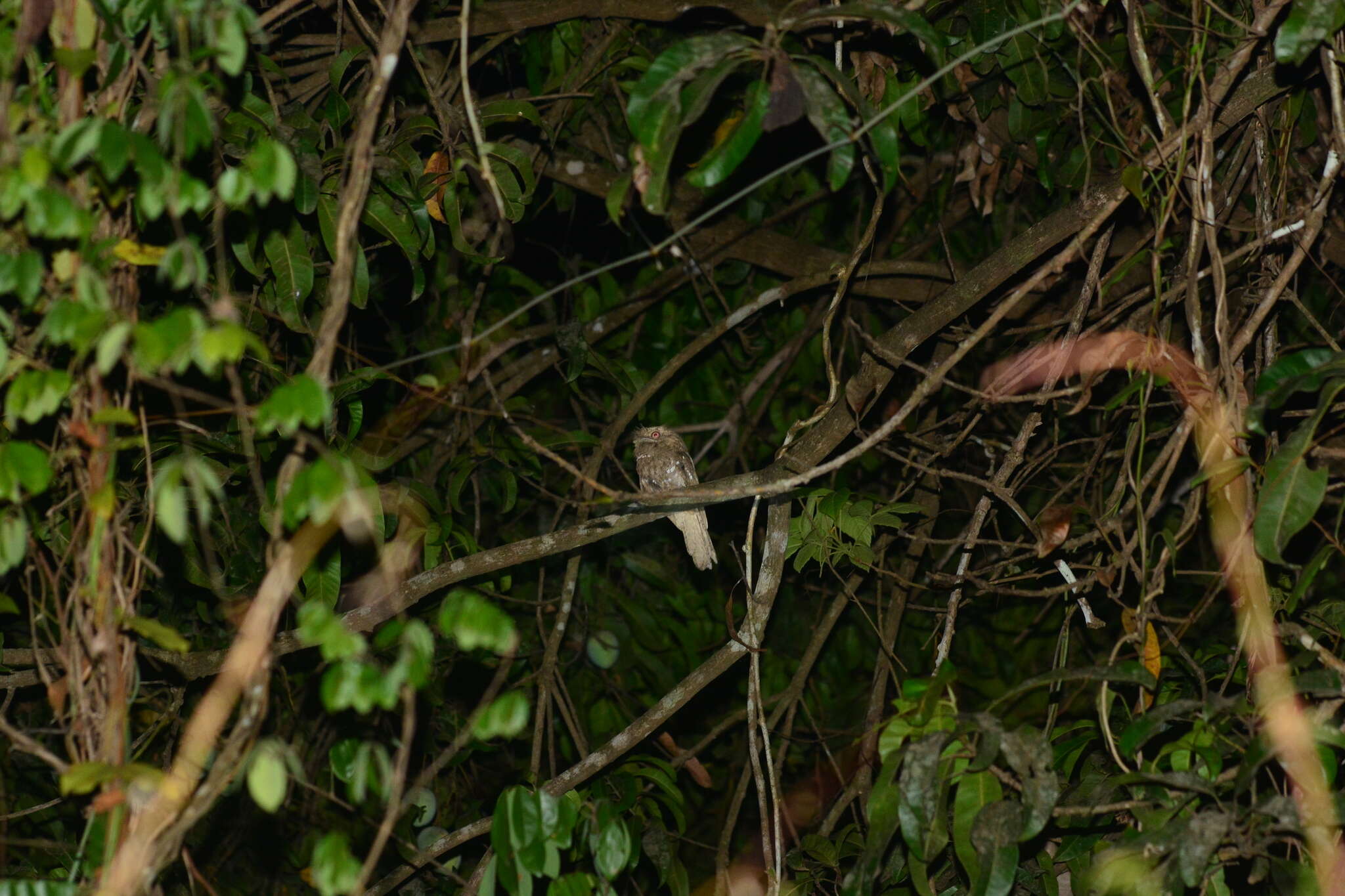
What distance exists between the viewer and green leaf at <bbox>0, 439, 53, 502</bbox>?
5.19 ft

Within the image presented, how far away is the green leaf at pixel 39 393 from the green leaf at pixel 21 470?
2.8 inches

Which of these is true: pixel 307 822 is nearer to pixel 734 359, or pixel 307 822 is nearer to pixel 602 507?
pixel 602 507

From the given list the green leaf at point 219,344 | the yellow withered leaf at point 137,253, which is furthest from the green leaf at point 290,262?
the green leaf at point 219,344

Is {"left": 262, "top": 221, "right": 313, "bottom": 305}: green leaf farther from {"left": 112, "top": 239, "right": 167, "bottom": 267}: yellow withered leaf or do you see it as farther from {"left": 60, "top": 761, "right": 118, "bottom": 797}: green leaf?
{"left": 60, "top": 761, "right": 118, "bottom": 797}: green leaf

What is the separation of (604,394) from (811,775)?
6.19 feet

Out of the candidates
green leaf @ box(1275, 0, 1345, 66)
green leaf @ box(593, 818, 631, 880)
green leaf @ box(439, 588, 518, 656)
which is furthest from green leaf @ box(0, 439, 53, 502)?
green leaf @ box(1275, 0, 1345, 66)

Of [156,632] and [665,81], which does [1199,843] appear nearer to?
[665,81]

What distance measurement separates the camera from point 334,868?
1539 millimetres

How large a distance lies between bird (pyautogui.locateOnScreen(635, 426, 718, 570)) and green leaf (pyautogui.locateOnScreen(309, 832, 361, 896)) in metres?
2.88

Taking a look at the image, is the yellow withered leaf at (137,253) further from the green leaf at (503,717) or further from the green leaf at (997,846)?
the green leaf at (997,846)

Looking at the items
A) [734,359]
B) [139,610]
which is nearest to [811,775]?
[734,359]

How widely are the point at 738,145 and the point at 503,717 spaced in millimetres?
959

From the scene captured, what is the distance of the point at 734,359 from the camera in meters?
4.56

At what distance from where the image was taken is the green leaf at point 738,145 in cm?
183
